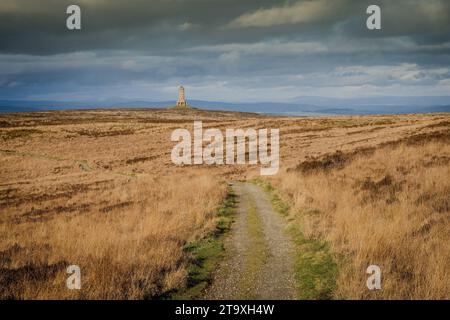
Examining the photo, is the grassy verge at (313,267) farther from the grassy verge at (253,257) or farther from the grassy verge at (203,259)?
the grassy verge at (203,259)

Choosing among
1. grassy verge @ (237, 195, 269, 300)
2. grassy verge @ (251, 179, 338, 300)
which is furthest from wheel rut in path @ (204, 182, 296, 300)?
grassy verge @ (251, 179, 338, 300)

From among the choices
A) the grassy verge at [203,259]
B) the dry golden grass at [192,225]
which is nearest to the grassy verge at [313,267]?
the dry golden grass at [192,225]

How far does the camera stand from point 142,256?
9.75 metres

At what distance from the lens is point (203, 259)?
1083cm

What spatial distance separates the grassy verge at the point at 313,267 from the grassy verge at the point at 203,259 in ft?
7.64

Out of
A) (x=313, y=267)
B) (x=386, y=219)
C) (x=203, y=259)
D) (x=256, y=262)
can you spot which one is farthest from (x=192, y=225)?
(x=386, y=219)

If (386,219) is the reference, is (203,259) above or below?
below

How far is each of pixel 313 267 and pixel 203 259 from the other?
3.19 meters

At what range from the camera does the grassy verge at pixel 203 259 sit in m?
8.62

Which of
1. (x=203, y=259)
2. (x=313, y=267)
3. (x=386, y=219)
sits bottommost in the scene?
(x=203, y=259)

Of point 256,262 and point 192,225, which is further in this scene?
point 192,225

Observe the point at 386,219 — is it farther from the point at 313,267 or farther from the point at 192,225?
the point at 192,225
